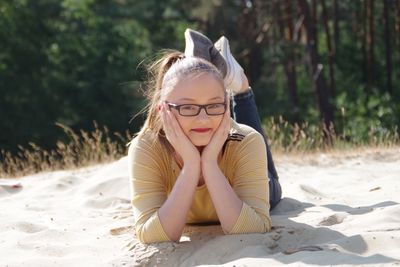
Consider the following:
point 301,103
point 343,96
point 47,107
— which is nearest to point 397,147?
point 343,96

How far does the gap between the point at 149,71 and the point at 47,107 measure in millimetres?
22733

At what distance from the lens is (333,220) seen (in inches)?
170

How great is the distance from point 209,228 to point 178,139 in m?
0.75

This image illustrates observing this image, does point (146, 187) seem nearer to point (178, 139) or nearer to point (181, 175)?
point (181, 175)

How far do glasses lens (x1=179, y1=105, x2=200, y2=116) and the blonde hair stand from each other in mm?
143

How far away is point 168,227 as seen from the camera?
389 centimetres

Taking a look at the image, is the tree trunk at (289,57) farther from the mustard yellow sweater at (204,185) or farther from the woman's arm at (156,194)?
the woman's arm at (156,194)

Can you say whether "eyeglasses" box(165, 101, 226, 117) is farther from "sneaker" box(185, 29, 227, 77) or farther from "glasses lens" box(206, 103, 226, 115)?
"sneaker" box(185, 29, 227, 77)

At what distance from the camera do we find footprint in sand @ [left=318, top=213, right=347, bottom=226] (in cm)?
429

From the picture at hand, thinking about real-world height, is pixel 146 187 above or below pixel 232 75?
below

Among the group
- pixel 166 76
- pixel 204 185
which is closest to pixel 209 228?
pixel 204 185

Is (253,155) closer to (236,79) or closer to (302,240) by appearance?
(302,240)

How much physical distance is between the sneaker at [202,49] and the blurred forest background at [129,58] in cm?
1528

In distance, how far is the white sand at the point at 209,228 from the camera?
3654 mm
